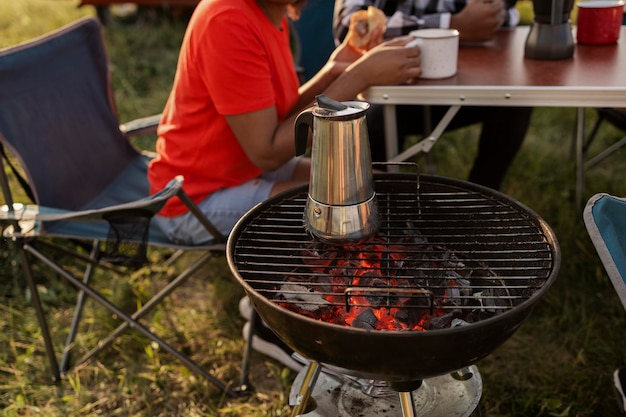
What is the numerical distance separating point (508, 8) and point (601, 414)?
178 cm

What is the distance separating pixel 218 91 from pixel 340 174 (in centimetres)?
73

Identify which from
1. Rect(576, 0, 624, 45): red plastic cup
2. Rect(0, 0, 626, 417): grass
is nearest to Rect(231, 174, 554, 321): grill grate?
Rect(0, 0, 626, 417): grass

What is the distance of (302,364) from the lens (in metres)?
2.46

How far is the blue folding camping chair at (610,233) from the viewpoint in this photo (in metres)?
1.51

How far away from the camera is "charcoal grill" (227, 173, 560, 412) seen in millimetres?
1313

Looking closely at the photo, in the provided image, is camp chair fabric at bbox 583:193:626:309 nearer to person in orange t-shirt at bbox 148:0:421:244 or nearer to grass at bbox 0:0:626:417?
person in orange t-shirt at bbox 148:0:421:244

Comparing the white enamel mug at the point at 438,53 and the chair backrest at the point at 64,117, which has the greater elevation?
the white enamel mug at the point at 438,53

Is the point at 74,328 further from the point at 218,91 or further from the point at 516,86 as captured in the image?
the point at 516,86

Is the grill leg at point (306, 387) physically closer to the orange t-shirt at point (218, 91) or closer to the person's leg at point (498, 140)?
the orange t-shirt at point (218, 91)

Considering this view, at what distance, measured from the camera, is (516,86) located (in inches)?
73.5

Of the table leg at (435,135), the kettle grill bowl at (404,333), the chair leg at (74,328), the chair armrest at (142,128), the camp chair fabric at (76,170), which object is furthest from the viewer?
the chair armrest at (142,128)

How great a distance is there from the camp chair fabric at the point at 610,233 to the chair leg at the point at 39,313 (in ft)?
6.39

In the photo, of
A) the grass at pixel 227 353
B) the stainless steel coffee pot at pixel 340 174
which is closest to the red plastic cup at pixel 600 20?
the grass at pixel 227 353

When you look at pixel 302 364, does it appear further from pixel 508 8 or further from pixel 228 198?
pixel 508 8
